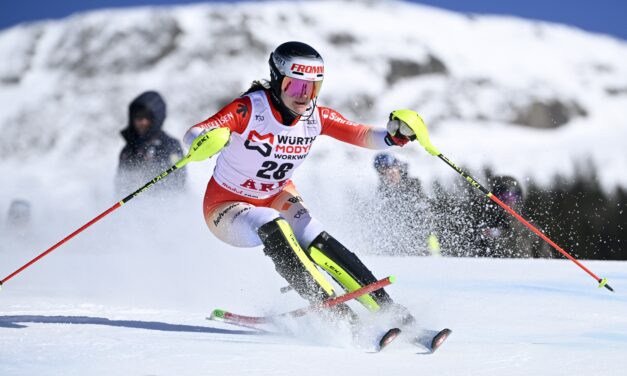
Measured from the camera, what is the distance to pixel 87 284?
597cm

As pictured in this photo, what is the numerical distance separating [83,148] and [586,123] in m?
24.1

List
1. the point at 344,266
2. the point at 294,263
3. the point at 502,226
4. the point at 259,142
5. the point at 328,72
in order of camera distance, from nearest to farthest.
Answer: the point at 294,263 < the point at 344,266 < the point at 259,142 < the point at 502,226 < the point at 328,72

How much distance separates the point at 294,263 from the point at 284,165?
86cm

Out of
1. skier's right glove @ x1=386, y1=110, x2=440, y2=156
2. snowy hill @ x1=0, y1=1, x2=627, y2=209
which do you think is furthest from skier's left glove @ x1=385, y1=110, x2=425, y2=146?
snowy hill @ x1=0, y1=1, x2=627, y2=209

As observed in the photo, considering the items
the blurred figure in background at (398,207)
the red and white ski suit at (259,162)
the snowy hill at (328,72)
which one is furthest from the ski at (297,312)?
the snowy hill at (328,72)

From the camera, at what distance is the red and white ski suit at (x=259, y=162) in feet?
13.9

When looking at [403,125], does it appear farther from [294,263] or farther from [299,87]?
[294,263]

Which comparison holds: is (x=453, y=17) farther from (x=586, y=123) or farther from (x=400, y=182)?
(x=400, y=182)

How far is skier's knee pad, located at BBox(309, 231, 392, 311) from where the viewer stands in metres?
3.97

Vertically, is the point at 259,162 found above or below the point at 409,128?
above

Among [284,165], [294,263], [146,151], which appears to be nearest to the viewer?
[294,263]

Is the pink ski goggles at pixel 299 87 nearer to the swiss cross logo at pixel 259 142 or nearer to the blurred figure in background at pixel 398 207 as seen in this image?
the swiss cross logo at pixel 259 142

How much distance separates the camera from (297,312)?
13.0 feet

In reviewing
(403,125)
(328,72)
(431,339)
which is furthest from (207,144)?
(328,72)
